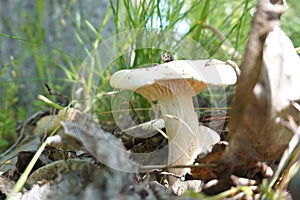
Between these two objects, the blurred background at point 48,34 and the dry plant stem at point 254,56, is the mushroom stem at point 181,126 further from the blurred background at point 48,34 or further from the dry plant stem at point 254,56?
the blurred background at point 48,34

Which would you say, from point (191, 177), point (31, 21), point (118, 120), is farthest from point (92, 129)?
point (31, 21)

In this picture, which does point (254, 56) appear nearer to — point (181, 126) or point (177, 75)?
point (177, 75)

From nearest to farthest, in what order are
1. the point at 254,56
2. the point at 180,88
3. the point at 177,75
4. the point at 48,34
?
the point at 254,56
the point at 177,75
the point at 180,88
the point at 48,34

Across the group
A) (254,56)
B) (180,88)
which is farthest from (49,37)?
(254,56)

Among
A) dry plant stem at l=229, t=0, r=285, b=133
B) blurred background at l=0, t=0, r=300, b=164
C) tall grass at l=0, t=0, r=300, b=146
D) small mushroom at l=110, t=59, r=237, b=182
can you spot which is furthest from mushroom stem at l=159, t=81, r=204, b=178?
blurred background at l=0, t=0, r=300, b=164

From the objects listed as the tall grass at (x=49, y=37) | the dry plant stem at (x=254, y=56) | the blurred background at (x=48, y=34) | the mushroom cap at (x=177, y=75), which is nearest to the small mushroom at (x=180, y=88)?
the mushroom cap at (x=177, y=75)
